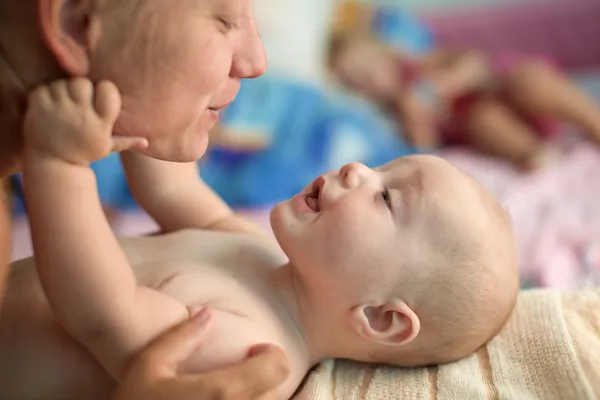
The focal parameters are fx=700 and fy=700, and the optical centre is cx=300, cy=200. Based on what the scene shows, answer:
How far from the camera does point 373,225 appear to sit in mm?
828

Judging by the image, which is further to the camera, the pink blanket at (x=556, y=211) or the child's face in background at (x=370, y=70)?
the child's face in background at (x=370, y=70)

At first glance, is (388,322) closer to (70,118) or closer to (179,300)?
(179,300)

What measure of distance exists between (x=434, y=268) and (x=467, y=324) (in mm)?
79

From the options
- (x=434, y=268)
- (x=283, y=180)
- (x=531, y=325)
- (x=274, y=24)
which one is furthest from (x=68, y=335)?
(x=274, y=24)

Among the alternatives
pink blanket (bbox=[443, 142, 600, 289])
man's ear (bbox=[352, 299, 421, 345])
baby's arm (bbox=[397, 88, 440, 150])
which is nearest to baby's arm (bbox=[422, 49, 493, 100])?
baby's arm (bbox=[397, 88, 440, 150])

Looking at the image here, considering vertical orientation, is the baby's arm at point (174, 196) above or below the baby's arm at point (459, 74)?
above

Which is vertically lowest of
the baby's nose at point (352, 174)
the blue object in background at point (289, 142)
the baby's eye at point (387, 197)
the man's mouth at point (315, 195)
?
the blue object in background at point (289, 142)

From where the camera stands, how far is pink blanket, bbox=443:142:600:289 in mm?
1388

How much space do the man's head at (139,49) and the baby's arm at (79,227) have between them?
2cm

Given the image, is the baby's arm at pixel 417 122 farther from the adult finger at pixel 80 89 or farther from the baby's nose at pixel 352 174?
the adult finger at pixel 80 89

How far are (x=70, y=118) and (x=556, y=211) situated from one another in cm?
127

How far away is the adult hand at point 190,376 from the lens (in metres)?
0.64

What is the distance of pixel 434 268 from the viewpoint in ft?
2.66

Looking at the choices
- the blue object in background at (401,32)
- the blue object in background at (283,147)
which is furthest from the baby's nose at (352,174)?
the blue object in background at (401,32)
